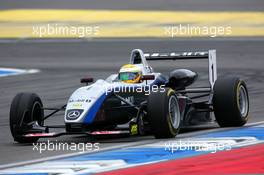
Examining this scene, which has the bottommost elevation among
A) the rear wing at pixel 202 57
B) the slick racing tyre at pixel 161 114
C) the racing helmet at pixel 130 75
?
the slick racing tyre at pixel 161 114

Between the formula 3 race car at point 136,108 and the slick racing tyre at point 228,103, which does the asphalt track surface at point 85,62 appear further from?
the slick racing tyre at point 228,103

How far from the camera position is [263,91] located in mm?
19875

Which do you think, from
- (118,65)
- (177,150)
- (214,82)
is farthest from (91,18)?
(177,150)

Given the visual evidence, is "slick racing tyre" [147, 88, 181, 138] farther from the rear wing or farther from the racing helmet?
the rear wing

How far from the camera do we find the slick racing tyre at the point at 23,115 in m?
14.2

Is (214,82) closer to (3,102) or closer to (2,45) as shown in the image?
(3,102)

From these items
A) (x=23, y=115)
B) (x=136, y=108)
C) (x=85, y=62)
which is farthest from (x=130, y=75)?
(x=85, y=62)

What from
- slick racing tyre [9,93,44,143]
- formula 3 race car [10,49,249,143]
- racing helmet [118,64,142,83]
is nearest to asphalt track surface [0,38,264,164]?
slick racing tyre [9,93,44,143]

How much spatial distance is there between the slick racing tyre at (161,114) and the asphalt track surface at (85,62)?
1.62 meters

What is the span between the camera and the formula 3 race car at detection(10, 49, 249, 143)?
1367 cm

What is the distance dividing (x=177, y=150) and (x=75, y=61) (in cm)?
1420

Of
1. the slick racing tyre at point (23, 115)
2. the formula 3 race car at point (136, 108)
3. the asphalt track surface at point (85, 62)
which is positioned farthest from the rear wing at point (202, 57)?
the slick racing tyre at point (23, 115)

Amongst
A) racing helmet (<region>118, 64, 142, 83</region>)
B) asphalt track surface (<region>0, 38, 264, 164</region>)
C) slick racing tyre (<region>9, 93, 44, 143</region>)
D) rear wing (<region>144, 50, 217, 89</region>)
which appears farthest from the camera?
asphalt track surface (<region>0, 38, 264, 164</region>)

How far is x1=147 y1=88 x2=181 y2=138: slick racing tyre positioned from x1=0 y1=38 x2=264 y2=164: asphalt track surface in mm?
1622
